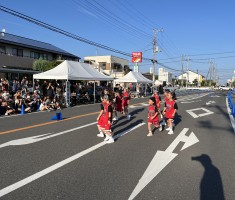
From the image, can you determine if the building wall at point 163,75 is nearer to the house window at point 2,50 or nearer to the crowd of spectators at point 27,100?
the house window at point 2,50

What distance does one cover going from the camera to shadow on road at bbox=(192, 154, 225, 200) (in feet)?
14.3

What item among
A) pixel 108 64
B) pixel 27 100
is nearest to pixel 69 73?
pixel 27 100

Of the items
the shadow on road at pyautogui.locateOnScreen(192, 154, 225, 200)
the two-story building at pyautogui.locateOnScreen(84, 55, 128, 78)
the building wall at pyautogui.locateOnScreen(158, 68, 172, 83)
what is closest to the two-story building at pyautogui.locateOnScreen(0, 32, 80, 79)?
the two-story building at pyautogui.locateOnScreen(84, 55, 128, 78)

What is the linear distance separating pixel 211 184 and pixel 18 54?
32.1 metres

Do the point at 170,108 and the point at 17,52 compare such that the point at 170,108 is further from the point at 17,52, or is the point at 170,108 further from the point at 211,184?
the point at 17,52

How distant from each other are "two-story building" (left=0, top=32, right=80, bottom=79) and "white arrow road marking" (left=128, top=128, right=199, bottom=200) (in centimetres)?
2252

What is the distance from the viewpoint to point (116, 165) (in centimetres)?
586

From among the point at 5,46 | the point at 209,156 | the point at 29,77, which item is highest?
the point at 5,46

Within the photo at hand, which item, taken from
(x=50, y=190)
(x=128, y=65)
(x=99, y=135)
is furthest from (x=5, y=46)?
(x=128, y=65)

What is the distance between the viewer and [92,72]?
23625mm

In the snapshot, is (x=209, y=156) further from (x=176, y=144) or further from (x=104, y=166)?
(x=104, y=166)

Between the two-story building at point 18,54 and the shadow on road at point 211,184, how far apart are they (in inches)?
978

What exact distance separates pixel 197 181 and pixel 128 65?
224ft

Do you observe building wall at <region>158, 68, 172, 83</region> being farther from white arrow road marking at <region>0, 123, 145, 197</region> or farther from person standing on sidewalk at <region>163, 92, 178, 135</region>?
white arrow road marking at <region>0, 123, 145, 197</region>
